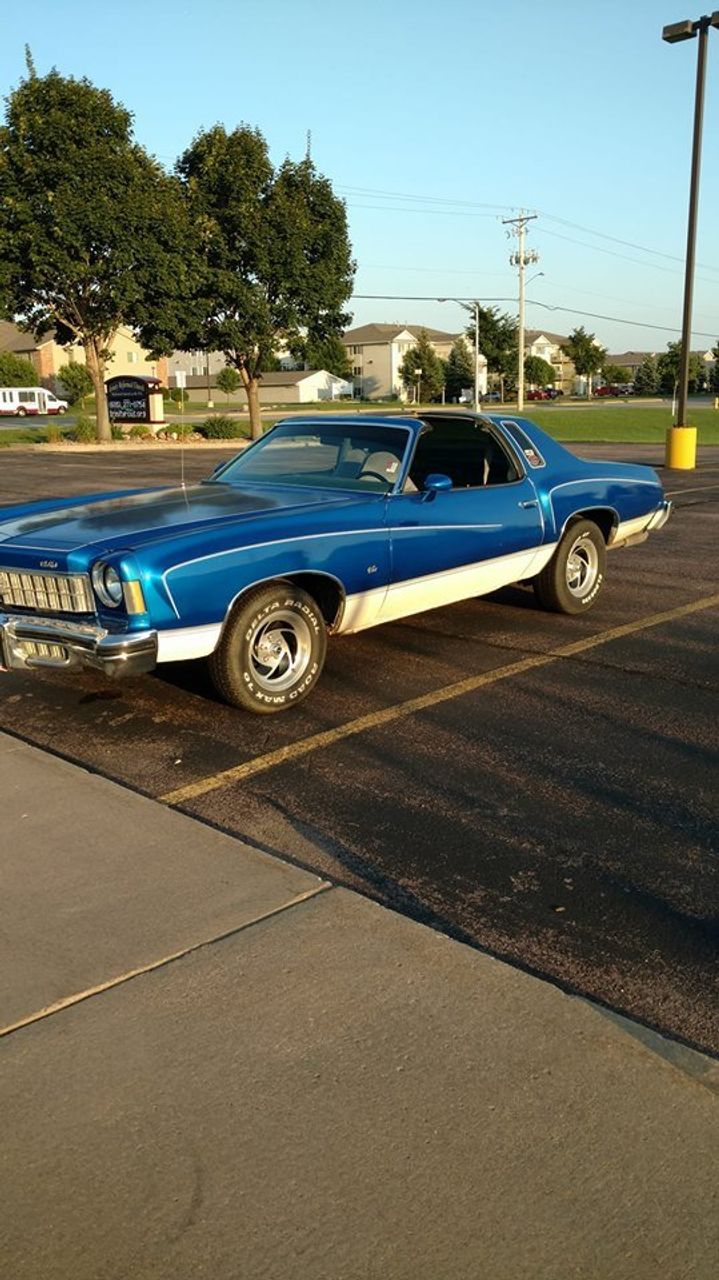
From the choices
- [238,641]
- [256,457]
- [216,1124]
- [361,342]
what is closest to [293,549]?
[238,641]

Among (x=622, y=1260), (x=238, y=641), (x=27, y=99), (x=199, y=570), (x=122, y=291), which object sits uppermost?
(x=27, y=99)

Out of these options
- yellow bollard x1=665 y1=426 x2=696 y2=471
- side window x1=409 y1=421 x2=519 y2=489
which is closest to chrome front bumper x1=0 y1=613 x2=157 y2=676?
side window x1=409 y1=421 x2=519 y2=489

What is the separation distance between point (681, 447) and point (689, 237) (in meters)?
3.77

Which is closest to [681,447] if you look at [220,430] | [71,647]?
[71,647]

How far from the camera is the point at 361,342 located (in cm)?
12362

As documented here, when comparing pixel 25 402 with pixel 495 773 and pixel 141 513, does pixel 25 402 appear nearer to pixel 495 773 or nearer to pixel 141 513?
pixel 141 513

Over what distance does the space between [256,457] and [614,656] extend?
268cm

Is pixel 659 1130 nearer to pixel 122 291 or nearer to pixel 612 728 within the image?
pixel 612 728

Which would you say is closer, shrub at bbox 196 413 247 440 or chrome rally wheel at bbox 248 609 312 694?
chrome rally wheel at bbox 248 609 312 694

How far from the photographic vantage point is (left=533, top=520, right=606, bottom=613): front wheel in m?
7.65

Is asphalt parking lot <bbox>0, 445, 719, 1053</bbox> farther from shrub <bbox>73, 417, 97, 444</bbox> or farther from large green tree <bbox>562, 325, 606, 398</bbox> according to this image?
large green tree <bbox>562, 325, 606, 398</bbox>

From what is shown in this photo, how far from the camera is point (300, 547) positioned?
549 centimetres

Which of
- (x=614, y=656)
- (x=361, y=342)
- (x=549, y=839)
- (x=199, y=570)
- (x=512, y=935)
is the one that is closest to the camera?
(x=512, y=935)

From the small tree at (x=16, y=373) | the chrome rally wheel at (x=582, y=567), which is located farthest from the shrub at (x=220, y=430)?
the small tree at (x=16, y=373)
